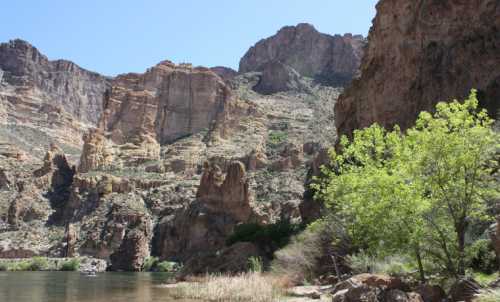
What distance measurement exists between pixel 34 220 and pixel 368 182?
5179 inches

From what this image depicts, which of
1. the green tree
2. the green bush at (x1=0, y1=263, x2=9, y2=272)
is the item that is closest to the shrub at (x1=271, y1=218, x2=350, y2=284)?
the green tree

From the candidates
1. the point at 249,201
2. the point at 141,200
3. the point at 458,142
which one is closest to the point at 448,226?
the point at 458,142

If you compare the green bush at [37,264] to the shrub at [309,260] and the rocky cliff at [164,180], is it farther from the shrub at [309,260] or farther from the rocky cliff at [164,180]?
the shrub at [309,260]

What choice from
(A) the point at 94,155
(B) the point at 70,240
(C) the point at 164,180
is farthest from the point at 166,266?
(A) the point at 94,155

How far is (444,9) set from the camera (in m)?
52.8

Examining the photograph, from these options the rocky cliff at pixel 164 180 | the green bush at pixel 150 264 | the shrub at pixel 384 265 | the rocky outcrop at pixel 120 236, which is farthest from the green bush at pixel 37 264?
the shrub at pixel 384 265

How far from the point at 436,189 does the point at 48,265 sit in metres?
103

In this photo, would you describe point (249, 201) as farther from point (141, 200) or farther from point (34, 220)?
point (34, 220)

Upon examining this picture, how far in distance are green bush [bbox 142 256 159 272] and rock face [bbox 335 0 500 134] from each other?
216 feet

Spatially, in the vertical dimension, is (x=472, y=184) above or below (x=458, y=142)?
below

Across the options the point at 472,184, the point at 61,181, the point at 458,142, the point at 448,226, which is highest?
the point at 61,181

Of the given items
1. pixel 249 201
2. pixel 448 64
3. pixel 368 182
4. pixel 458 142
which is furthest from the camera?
pixel 249 201

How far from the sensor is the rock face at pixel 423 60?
48.4m

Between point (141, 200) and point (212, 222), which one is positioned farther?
point (141, 200)
